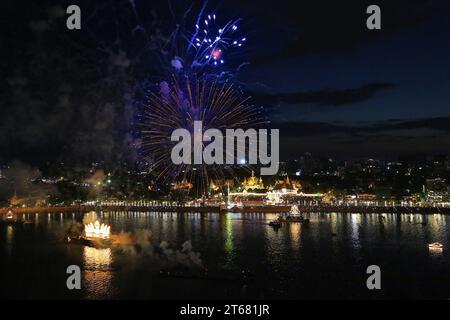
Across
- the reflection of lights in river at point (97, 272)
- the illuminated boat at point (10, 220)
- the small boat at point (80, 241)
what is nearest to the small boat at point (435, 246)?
the reflection of lights in river at point (97, 272)

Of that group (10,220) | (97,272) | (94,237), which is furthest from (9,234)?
(97,272)

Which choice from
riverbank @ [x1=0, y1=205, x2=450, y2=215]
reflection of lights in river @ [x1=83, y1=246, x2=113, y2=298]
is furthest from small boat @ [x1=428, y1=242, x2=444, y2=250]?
riverbank @ [x1=0, y1=205, x2=450, y2=215]

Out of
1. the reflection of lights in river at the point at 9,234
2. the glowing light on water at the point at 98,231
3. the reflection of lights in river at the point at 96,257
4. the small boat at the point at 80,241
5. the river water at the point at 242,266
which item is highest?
the glowing light on water at the point at 98,231

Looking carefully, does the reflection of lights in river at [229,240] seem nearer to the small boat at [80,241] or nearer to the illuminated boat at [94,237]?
the illuminated boat at [94,237]

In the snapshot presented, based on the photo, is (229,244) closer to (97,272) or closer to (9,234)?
(97,272)

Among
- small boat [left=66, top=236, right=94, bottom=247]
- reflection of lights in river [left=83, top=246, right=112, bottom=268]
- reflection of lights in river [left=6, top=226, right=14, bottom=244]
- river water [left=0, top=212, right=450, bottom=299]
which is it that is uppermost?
small boat [left=66, top=236, right=94, bottom=247]

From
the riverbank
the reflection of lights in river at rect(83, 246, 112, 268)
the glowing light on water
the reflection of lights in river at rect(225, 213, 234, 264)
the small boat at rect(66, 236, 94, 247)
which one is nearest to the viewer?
the reflection of lights in river at rect(83, 246, 112, 268)

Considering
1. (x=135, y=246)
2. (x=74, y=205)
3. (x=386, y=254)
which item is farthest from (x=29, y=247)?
(x=74, y=205)

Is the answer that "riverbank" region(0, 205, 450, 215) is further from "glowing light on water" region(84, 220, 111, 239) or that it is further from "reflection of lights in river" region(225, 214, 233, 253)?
"glowing light on water" region(84, 220, 111, 239)

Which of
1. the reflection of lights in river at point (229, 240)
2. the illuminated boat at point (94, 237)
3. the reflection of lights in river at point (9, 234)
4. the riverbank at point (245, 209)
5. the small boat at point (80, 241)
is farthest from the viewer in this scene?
the riverbank at point (245, 209)
